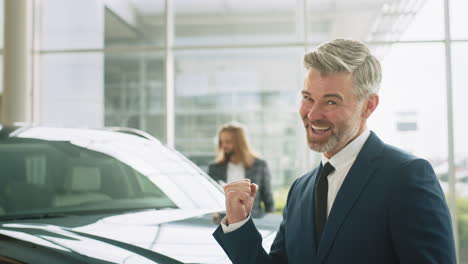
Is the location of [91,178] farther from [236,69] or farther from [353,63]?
[236,69]

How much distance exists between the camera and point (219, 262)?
5.73 ft

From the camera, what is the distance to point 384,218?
1158mm

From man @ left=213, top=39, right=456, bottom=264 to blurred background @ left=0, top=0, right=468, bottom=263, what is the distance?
5541 mm

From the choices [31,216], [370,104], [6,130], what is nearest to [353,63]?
[370,104]

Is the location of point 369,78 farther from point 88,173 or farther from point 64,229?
point 88,173

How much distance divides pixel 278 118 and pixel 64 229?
5.20m

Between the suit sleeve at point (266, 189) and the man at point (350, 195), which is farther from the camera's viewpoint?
the suit sleeve at point (266, 189)

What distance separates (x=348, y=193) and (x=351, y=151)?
13cm

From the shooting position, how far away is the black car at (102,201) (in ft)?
5.90

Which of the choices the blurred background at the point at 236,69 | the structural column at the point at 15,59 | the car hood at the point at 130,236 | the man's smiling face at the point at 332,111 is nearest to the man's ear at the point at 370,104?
the man's smiling face at the point at 332,111

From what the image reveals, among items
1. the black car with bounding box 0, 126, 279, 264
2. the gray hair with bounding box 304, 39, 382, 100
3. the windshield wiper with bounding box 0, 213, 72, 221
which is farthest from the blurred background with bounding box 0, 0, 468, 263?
the gray hair with bounding box 304, 39, 382, 100

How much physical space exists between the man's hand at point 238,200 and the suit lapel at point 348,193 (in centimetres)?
25

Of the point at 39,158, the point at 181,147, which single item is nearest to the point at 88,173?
the point at 39,158

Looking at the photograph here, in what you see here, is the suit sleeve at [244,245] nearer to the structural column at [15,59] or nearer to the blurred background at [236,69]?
the blurred background at [236,69]
